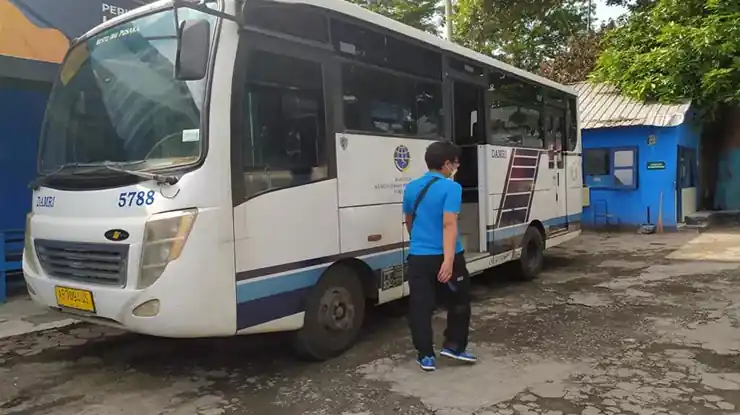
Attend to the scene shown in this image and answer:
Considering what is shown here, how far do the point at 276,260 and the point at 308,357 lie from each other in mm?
931

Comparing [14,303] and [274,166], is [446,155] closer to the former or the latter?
[274,166]

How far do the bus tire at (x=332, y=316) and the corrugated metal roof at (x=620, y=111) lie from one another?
989cm

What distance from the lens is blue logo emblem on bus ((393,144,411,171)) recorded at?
18.7 feet

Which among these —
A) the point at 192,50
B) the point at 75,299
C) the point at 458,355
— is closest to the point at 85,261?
the point at 75,299

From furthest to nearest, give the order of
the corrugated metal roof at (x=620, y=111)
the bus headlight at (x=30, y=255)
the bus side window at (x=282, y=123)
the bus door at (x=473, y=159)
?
the corrugated metal roof at (x=620, y=111), the bus door at (x=473, y=159), the bus headlight at (x=30, y=255), the bus side window at (x=282, y=123)

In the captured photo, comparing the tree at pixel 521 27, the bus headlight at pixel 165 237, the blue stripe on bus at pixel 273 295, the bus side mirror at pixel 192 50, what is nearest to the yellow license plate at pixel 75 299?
the bus headlight at pixel 165 237

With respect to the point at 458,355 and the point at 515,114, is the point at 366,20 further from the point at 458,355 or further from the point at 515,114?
the point at 515,114

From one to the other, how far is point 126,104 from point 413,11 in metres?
17.1

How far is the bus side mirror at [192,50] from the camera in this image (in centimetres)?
384

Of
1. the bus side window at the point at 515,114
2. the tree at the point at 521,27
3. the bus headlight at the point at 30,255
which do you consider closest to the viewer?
the bus headlight at the point at 30,255

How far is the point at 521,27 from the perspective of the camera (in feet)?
66.3

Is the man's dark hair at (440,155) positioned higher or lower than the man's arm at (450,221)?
higher

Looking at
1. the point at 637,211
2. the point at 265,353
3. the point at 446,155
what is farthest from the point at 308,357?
the point at 637,211

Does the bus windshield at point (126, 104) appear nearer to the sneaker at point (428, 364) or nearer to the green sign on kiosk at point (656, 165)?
the sneaker at point (428, 364)
